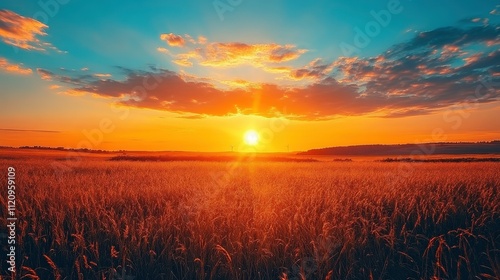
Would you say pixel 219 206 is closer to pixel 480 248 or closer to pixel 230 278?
pixel 230 278

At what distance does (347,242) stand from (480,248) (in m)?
2.21

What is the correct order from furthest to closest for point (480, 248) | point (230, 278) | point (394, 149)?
point (394, 149) < point (480, 248) < point (230, 278)

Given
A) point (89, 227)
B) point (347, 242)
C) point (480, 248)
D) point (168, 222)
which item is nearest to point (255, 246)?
point (347, 242)

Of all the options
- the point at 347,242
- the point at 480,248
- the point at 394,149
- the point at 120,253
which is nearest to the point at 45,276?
the point at 120,253

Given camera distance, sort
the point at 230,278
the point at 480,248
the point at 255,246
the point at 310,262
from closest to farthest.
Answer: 1. the point at 230,278
2. the point at 310,262
3. the point at 255,246
4. the point at 480,248

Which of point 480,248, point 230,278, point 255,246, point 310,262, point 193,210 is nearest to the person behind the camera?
point 230,278

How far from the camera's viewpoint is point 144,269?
3.60m

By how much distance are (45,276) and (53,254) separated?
0.31 m

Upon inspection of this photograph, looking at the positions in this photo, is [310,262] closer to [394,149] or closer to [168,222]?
[168,222]

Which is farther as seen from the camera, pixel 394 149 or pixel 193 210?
pixel 394 149

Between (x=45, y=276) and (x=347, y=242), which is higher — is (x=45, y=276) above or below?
below
